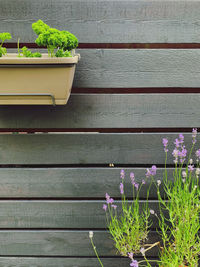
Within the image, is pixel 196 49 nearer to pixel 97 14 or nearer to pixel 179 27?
pixel 179 27

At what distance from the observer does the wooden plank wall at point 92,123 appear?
1.45 m

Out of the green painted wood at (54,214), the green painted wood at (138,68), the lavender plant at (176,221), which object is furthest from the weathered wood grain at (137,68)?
the green painted wood at (54,214)

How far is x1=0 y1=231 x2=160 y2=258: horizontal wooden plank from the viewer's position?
1.64 meters

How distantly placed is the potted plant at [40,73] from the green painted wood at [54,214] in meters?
0.64

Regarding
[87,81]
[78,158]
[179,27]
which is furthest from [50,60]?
[179,27]

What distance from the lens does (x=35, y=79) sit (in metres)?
1.27

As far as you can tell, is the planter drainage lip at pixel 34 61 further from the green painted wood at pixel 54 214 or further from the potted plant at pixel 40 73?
the green painted wood at pixel 54 214

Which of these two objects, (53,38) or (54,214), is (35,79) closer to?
(53,38)

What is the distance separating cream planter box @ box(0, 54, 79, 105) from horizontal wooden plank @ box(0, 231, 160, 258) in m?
0.82

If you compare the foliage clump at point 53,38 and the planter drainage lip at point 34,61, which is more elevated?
the foliage clump at point 53,38

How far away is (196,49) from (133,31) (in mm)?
348

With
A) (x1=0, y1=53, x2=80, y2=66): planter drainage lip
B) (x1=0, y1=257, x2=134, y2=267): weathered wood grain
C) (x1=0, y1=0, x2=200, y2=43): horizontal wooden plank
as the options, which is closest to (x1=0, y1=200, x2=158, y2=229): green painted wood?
(x1=0, y1=257, x2=134, y2=267): weathered wood grain

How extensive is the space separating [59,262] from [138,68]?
1219mm

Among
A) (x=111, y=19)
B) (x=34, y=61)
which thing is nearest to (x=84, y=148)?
(x=34, y=61)
